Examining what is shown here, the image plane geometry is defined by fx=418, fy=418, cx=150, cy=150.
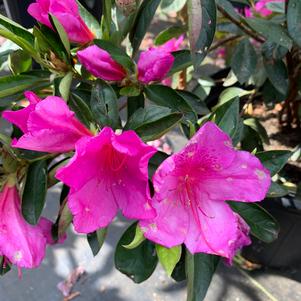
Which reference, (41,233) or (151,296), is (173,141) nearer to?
(151,296)

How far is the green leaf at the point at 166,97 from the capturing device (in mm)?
742

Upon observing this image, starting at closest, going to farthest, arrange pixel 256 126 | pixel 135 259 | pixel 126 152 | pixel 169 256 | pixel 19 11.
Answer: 1. pixel 126 152
2. pixel 169 256
3. pixel 135 259
4. pixel 19 11
5. pixel 256 126

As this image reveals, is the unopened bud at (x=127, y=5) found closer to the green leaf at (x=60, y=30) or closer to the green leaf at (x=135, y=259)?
the green leaf at (x=60, y=30)

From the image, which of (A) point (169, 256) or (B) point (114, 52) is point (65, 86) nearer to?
(B) point (114, 52)

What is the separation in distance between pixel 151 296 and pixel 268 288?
0.36 m

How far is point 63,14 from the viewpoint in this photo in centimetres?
66

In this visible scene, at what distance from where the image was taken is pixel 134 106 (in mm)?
788

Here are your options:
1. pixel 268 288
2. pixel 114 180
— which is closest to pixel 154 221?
pixel 114 180

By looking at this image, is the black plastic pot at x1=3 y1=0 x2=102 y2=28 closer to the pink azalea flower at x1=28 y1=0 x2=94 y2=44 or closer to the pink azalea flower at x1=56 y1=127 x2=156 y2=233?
the pink azalea flower at x1=28 y1=0 x2=94 y2=44

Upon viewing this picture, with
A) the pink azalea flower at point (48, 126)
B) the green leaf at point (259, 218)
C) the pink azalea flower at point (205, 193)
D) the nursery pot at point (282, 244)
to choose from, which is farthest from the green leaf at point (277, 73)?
the pink azalea flower at point (48, 126)

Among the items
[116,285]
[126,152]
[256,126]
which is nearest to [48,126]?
[126,152]

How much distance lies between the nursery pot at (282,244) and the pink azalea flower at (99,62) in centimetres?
62

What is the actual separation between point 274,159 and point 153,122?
281 mm

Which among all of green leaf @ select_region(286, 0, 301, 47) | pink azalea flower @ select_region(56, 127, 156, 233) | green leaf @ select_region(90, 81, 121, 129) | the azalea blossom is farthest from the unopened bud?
the azalea blossom
